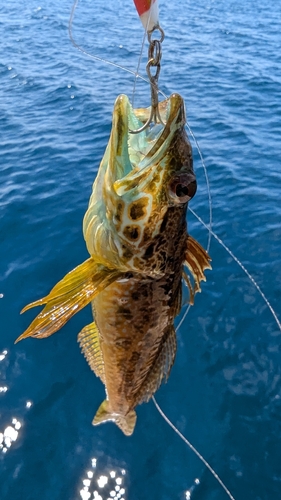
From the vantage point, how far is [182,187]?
8.75 ft

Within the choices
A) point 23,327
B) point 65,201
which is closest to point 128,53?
point 65,201

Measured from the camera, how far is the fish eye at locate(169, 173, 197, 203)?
104 inches

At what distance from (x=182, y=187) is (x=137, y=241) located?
453 mm

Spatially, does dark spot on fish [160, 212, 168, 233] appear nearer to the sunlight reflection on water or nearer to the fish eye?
the fish eye

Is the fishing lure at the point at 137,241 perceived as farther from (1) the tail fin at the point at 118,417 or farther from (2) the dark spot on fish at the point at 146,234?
(1) the tail fin at the point at 118,417

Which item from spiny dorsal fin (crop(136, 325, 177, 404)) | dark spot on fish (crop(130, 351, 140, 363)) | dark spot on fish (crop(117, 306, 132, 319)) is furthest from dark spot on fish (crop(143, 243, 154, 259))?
dark spot on fish (crop(130, 351, 140, 363))

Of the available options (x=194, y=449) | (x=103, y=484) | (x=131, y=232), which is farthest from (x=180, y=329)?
(x=131, y=232)

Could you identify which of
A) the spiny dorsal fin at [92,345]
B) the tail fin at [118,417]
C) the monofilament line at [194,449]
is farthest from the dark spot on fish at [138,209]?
the monofilament line at [194,449]

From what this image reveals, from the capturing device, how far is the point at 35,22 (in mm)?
22844

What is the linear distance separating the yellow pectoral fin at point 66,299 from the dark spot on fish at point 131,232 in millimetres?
320

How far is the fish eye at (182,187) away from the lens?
2643 millimetres

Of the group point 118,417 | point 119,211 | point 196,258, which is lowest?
point 118,417

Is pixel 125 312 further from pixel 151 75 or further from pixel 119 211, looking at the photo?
pixel 151 75

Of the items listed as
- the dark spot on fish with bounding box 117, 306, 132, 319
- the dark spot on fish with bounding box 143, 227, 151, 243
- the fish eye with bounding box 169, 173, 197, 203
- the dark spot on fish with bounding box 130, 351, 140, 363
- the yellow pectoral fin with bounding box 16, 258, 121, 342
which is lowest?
the dark spot on fish with bounding box 130, 351, 140, 363
